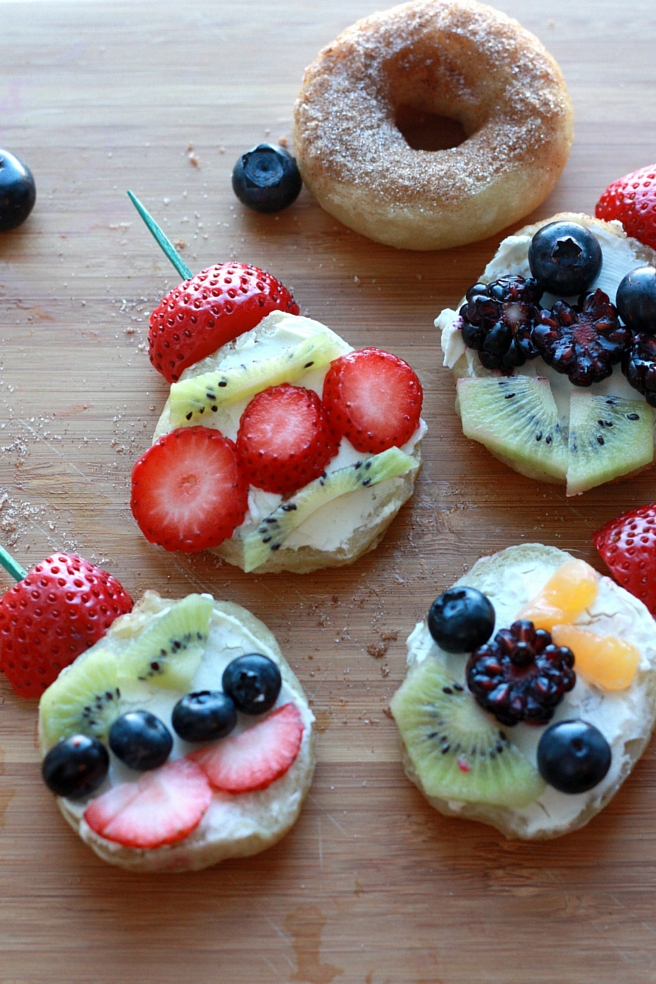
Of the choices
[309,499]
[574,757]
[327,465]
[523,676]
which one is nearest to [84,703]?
[309,499]

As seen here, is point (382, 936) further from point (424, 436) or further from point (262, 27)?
point (262, 27)

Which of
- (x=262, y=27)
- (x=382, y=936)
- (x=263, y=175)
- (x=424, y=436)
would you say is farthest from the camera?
(x=262, y=27)

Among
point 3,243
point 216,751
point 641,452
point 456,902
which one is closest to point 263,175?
point 3,243

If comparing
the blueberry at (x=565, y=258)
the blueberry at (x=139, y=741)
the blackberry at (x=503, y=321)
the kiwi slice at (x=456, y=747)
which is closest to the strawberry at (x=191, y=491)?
the blueberry at (x=139, y=741)

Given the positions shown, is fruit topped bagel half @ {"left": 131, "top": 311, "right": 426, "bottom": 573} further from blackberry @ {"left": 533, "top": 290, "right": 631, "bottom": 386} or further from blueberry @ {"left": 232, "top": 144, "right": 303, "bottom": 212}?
blueberry @ {"left": 232, "top": 144, "right": 303, "bottom": 212}

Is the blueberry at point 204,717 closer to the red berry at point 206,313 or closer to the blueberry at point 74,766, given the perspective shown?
the blueberry at point 74,766

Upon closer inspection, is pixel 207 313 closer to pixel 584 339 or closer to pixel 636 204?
pixel 584 339
